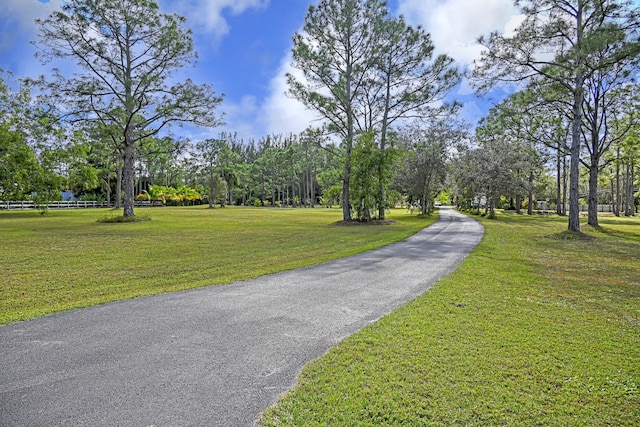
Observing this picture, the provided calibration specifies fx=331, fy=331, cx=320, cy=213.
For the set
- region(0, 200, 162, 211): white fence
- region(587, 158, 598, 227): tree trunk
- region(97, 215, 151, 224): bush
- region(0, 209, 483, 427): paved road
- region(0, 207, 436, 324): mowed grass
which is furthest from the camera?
region(0, 200, 162, 211): white fence

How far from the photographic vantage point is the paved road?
2.48 m

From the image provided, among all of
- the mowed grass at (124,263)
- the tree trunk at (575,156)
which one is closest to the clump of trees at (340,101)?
the tree trunk at (575,156)

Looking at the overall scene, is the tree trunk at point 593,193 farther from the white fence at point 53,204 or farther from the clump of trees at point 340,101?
the white fence at point 53,204

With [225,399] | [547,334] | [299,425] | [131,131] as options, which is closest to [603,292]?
[547,334]

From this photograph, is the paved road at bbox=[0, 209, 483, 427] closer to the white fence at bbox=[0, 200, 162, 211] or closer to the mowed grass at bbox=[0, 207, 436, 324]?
the mowed grass at bbox=[0, 207, 436, 324]

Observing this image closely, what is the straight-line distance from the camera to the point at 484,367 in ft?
10.3

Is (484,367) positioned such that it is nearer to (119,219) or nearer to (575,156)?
(575,156)

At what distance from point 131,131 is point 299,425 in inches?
961

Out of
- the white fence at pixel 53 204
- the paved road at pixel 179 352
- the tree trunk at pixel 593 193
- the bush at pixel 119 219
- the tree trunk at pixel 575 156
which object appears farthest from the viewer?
the white fence at pixel 53 204

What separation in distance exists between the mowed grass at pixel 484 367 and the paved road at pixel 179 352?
1.24 ft

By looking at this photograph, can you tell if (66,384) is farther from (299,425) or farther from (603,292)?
(603,292)

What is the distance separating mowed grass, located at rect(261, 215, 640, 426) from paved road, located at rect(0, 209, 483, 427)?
14.8 inches

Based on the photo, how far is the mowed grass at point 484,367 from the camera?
248 cm

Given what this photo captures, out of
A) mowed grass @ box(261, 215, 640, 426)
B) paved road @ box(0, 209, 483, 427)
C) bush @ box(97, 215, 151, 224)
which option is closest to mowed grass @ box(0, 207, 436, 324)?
paved road @ box(0, 209, 483, 427)
